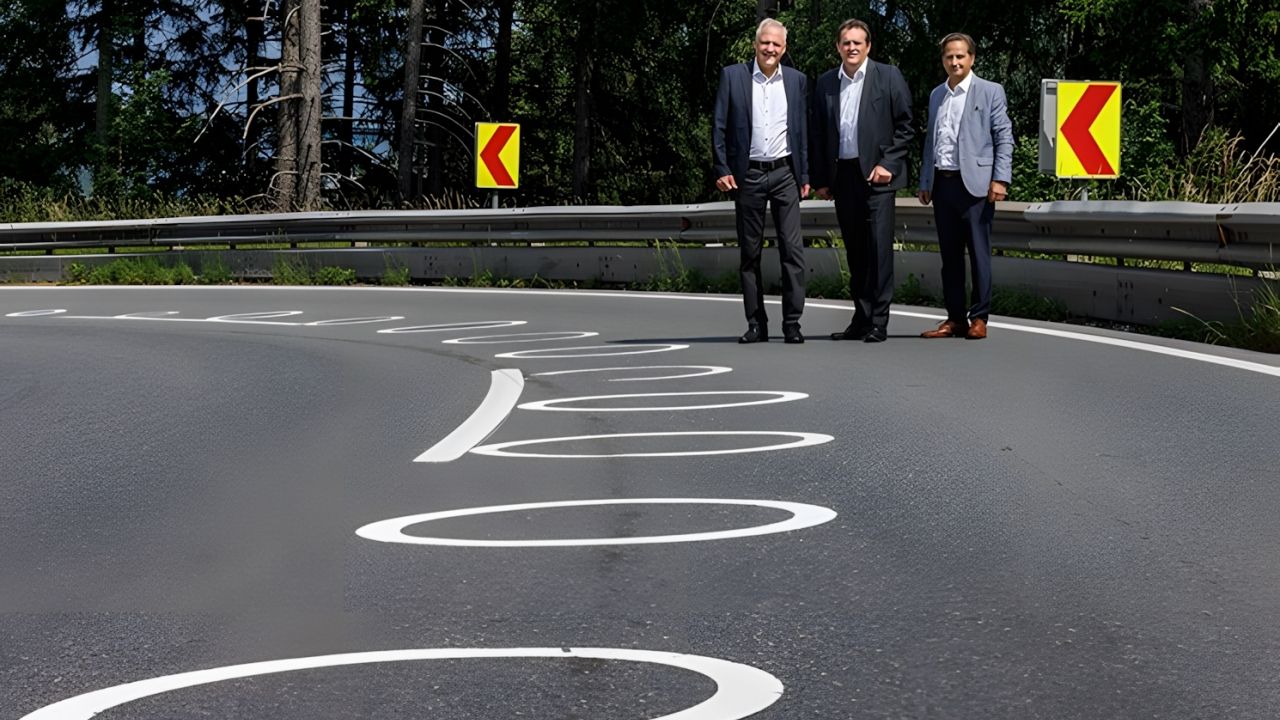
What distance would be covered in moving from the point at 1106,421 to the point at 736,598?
368 cm

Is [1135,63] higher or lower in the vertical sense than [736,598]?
higher

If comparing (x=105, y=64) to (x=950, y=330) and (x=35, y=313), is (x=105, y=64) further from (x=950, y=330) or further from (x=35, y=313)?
(x=950, y=330)

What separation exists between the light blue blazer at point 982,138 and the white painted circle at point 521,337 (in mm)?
2784

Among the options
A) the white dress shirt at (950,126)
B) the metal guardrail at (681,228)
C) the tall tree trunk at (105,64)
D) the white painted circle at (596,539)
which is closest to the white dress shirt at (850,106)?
the white dress shirt at (950,126)

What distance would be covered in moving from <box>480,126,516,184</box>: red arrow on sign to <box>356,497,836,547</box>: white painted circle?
666 inches

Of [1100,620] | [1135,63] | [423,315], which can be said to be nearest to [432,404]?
[1100,620]

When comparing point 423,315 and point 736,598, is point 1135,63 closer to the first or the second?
point 423,315

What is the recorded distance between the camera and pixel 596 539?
5555mm

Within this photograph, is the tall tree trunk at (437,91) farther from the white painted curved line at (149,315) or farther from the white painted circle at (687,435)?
the white painted circle at (687,435)

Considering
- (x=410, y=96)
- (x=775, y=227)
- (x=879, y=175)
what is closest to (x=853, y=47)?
(x=879, y=175)

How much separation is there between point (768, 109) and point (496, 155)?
12.0 m

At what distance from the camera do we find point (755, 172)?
37.4ft

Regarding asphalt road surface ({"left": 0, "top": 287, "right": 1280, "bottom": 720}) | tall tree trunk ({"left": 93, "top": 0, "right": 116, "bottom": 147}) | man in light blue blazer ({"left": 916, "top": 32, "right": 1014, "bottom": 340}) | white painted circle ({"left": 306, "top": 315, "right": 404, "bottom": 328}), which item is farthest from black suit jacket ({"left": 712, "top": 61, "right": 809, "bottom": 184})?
tall tree trunk ({"left": 93, "top": 0, "right": 116, "bottom": 147})

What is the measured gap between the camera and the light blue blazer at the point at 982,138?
37.9 ft
